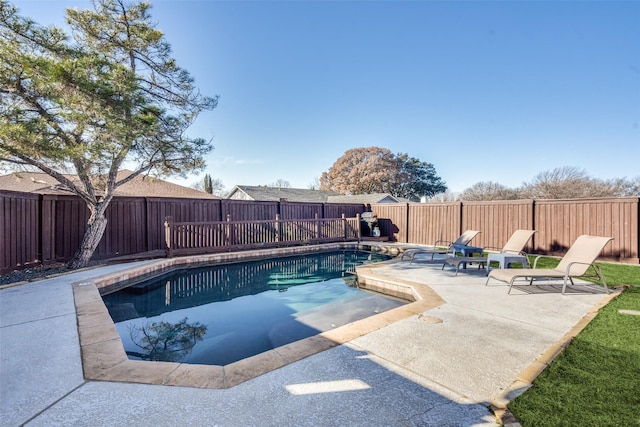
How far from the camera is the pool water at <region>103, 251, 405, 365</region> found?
11.0 feet

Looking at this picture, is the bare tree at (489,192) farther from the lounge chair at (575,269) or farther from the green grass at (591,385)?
the green grass at (591,385)

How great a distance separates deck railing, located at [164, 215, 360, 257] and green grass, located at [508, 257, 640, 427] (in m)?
8.63

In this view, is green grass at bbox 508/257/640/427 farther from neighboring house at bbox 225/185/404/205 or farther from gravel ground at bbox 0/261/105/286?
neighboring house at bbox 225/185/404/205

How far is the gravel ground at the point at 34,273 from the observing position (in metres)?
5.24

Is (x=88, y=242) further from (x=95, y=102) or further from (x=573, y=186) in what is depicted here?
(x=573, y=186)

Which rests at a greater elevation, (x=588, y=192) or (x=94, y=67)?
(x=94, y=67)

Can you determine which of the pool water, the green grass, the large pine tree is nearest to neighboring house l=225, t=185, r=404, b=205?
the large pine tree

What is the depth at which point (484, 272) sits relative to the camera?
6102 millimetres

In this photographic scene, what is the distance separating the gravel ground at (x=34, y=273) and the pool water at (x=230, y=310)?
1591mm

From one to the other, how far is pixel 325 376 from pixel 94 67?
7088 millimetres

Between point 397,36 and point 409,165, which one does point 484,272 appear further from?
point 409,165

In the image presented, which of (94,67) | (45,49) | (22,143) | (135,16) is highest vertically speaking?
(135,16)

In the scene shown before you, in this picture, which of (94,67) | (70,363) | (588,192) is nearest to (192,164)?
(94,67)

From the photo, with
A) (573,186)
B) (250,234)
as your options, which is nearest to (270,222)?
(250,234)
